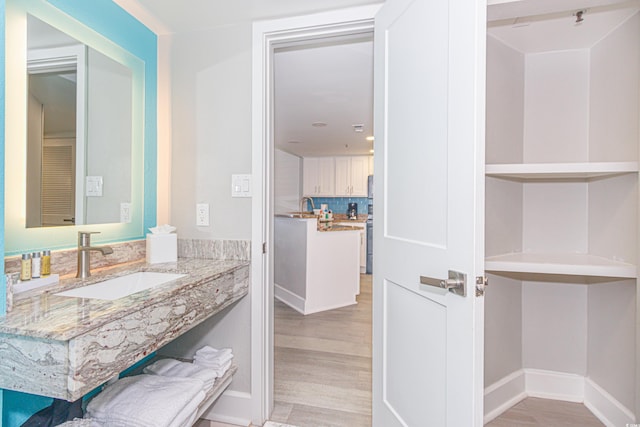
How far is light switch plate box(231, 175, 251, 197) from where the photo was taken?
5.93 feet

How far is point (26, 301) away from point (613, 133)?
2.74 metres

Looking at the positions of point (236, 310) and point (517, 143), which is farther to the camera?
point (517, 143)

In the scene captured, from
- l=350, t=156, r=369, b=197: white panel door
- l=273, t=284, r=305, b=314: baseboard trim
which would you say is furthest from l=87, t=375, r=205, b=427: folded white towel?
l=350, t=156, r=369, b=197: white panel door

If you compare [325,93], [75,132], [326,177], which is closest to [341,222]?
[326,177]

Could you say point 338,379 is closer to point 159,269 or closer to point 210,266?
point 210,266

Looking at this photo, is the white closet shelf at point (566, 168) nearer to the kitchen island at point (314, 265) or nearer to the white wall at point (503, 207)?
the white wall at point (503, 207)

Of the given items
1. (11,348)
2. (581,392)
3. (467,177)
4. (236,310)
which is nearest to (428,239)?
(467,177)

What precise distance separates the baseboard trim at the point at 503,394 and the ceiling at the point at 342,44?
6.40 ft

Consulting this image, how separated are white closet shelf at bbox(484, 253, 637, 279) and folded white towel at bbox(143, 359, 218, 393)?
1424 millimetres

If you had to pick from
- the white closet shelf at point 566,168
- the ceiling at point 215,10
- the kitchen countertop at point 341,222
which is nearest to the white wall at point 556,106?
the white closet shelf at point 566,168

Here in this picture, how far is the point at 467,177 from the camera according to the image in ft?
3.45

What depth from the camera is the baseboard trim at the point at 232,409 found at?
180 cm

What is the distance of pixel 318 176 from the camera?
674cm

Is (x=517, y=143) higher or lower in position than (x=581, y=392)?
higher
